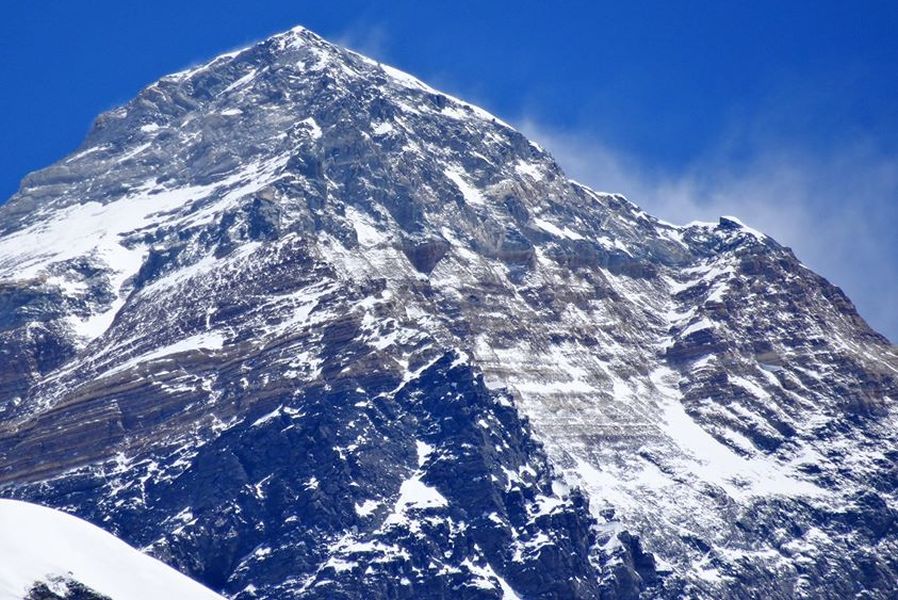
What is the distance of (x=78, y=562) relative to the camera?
541ft

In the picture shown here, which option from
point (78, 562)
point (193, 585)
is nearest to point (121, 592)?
point (78, 562)

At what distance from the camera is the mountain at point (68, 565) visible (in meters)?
160

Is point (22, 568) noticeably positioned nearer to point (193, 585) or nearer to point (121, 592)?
point (121, 592)

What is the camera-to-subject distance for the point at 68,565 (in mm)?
163250

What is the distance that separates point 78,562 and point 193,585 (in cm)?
1774

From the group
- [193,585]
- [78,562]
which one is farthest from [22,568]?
[193,585]

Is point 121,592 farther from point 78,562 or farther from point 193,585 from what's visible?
point 193,585

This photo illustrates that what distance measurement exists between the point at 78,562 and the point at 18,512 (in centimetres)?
599

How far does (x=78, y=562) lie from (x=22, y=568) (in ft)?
19.5

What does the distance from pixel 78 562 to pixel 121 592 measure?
3.67 m

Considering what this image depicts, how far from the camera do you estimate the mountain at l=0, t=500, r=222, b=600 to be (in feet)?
523

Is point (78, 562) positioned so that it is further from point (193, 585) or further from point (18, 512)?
point (193, 585)

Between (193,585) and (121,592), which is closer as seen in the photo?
(121,592)

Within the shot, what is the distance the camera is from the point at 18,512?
168 m
